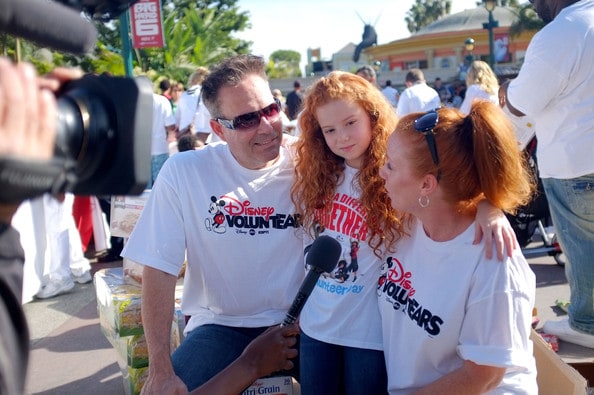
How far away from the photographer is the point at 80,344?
16.7 feet

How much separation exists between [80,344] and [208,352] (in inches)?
98.4

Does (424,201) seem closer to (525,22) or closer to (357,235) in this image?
(357,235)

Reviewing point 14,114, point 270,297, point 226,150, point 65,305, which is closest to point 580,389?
point 270,297

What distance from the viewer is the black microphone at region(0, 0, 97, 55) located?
Result: 1097 mm

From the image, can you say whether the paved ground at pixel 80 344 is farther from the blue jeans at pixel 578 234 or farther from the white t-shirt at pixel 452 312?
the white t-shirt at pixel 452 312

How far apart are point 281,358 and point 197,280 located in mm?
547

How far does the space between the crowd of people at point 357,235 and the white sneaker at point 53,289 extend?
348 cm

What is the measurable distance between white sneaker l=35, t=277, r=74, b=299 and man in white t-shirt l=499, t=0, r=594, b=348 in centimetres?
434

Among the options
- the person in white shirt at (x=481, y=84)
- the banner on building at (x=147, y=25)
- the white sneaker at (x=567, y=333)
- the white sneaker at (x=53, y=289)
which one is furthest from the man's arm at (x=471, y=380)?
the banner on building at (x=147, y=25)

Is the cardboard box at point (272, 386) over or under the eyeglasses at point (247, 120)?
under

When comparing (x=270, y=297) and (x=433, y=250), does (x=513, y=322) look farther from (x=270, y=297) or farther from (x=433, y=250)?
(x=270, y=297)

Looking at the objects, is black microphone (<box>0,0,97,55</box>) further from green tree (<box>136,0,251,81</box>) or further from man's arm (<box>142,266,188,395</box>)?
green tree (<box>136,0,251,81</box>)

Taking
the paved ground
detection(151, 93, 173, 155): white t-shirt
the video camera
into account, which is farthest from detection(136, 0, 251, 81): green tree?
the video camera

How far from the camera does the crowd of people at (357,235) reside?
2369 millimetres
